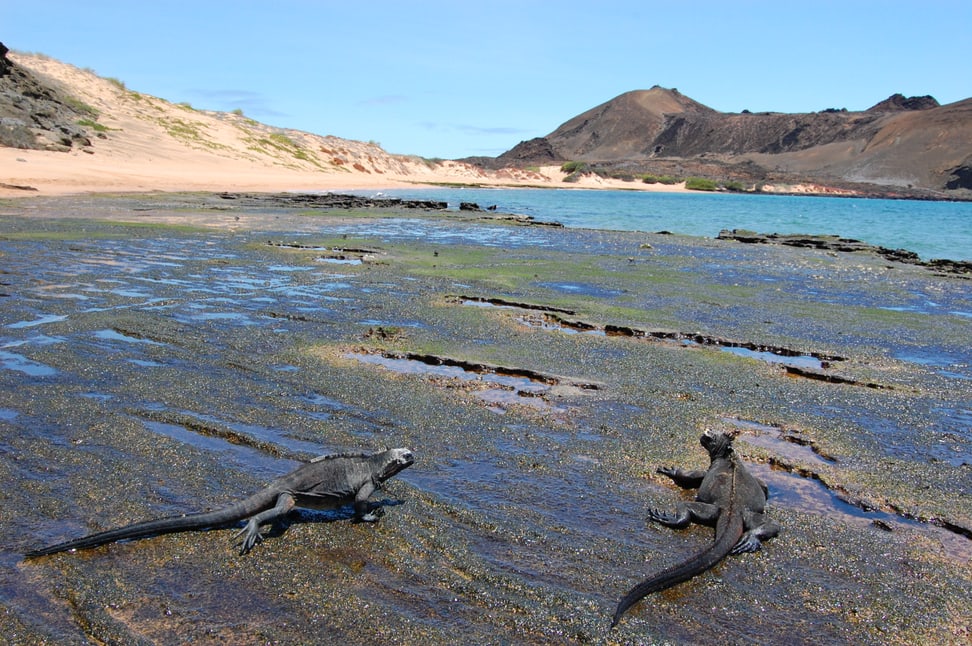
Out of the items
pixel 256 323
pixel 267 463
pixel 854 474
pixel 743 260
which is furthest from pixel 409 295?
pixel 743 260

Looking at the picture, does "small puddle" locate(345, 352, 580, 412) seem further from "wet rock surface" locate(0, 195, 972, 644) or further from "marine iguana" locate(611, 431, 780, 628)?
"marine iguana" locate(611, 431, 780, 628)

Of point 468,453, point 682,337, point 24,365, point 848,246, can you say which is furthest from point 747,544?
point 848,246

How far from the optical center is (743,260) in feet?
76.1

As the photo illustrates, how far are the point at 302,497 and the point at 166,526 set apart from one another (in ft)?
2.85

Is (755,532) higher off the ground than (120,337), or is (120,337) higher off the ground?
(120,337)

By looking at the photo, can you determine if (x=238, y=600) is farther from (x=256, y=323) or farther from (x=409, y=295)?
(x=409, y=295)

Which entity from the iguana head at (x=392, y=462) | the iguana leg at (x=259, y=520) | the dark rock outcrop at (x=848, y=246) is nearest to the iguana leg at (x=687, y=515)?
the iguana head at (x=392, y=462)

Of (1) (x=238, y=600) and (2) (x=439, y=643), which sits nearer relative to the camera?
(2) (x=439, y=643)

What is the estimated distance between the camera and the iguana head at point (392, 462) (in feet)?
17.6

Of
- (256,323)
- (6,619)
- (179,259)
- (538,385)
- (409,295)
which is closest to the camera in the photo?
(6,619)

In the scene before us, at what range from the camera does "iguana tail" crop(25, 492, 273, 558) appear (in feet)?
14.5

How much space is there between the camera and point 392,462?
5.41 m

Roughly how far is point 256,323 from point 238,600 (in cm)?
684

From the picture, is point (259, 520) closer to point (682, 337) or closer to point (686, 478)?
point (686, 478)
